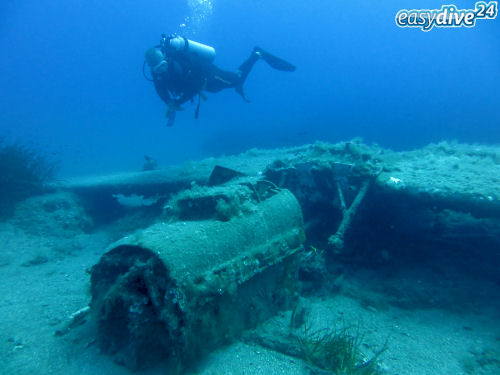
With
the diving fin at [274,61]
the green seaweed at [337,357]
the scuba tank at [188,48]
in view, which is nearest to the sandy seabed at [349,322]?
the green seaweed at [337,357]

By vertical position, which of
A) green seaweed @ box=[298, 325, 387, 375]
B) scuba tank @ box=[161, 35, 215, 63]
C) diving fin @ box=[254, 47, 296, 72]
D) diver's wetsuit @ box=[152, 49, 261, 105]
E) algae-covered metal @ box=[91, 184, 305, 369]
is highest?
diving fin @ box=[254, 47, 296, 72]

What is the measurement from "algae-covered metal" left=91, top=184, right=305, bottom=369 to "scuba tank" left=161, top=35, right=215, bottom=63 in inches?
293

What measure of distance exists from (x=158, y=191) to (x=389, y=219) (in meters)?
6.27

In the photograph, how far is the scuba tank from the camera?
941 cm

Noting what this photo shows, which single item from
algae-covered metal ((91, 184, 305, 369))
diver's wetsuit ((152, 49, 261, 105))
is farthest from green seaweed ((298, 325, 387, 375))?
diver's wetsuit ((152, 49, 261, 105))

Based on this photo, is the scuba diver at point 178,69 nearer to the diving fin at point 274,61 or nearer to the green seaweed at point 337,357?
the diving fin at point 274,61

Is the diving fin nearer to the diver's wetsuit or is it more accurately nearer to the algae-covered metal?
the diver's wetsuit

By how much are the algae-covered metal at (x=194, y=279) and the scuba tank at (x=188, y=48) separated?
7.45m

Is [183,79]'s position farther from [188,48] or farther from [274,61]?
[274,61]

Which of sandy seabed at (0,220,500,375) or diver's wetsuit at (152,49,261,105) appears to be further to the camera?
diver's wetsuit at (152,49,261,105)

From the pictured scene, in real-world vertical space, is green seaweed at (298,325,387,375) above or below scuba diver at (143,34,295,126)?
below

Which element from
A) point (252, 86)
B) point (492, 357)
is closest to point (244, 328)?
point (492, 357)

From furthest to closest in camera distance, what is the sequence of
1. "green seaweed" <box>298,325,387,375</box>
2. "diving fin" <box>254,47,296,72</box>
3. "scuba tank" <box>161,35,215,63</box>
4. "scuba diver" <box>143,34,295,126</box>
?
"diving fin" <box>254,47,296,72</box> → "scuba tank" <box>161,35,215,63</box> → "scuba diver" <box>143,34,295,126</box> → "green seaweed" <box>298,325,387,375</box>

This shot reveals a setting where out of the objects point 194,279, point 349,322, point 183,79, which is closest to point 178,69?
point 183,79
